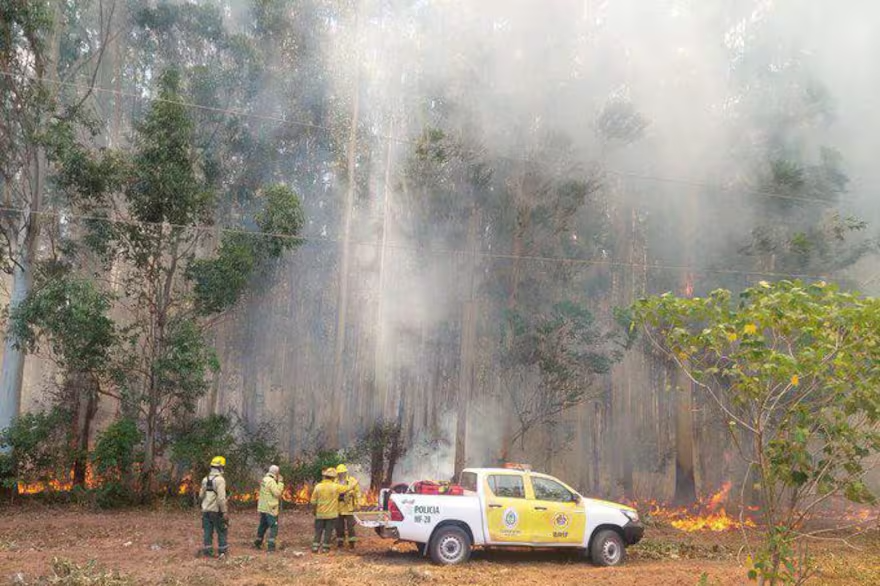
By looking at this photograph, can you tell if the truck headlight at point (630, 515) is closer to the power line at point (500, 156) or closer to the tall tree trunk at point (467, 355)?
the tall tree trunk at point (467, 355)

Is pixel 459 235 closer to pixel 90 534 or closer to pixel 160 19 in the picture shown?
pixel 160 19

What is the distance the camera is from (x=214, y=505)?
9961mm

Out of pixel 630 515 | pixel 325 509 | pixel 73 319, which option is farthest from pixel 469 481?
pixel 73 319

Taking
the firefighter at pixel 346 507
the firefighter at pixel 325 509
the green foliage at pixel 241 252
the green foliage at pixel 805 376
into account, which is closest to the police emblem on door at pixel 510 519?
the firefighter at pixel 346 507

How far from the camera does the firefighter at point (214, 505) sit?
9969mm

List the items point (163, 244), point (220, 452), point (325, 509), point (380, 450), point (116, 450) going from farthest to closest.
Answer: point (380, 450)
point (220, 452)
point (163, 244)
point (116, 450)
point (325, 509)

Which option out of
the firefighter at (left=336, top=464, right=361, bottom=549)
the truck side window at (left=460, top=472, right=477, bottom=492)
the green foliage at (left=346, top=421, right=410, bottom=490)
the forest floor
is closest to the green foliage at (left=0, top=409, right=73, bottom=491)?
the forest floor

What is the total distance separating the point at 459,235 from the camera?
23.3m

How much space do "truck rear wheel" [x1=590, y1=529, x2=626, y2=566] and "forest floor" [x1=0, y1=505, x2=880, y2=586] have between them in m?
0.25

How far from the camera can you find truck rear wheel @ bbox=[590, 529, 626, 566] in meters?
10.7

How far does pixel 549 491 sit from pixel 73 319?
1091cm

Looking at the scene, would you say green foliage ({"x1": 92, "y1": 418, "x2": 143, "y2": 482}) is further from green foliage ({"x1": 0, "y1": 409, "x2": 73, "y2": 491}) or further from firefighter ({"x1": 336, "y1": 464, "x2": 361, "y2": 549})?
firefighter ({"x1": 336, "y1": 464, "x2": 361, "y2": 549})

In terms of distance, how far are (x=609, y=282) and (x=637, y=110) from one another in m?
6.13

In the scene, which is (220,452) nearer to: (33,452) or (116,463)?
(116,463)
